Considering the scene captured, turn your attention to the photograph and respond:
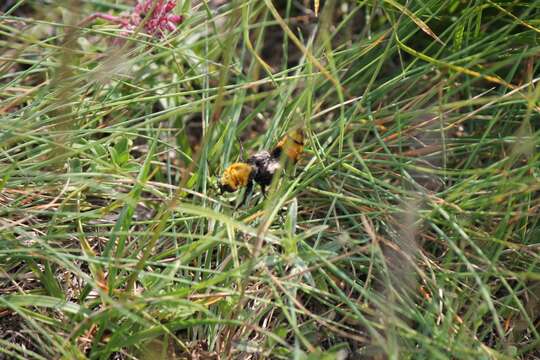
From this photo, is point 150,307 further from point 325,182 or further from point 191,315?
→ point 325,182

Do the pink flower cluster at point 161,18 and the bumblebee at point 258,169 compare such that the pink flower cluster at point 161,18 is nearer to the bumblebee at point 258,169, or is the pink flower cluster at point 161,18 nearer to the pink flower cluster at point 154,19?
the pink flower cluster at point 154,19

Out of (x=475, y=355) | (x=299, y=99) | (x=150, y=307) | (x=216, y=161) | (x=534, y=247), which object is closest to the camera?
(x=475, y=355)

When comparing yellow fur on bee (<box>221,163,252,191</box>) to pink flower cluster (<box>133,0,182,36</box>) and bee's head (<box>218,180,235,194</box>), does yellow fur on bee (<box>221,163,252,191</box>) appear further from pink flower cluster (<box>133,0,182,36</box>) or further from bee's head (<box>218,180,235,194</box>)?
pink flower cluster (<box>133,0,182,36</box>)

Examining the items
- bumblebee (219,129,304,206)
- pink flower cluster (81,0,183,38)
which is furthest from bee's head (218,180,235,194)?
pink flower cluster (81,0,183,38)

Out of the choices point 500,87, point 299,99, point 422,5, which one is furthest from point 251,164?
point 500,87

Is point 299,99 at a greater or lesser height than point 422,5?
lesser

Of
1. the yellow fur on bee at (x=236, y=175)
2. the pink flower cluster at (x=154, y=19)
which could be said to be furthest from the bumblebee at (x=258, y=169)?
the pink flower cluster at (x=154, y=19)

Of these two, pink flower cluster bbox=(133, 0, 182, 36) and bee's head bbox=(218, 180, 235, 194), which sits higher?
pink flower cluster bbox=(133, 0, 182, 36)

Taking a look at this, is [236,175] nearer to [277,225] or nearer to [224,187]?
[224,187]

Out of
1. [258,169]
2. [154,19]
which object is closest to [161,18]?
[154,19]
